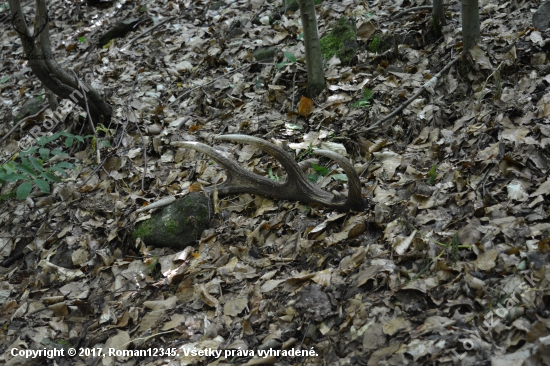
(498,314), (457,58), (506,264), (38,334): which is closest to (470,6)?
(457,58)

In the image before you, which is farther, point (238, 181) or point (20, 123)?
point (20, 123)

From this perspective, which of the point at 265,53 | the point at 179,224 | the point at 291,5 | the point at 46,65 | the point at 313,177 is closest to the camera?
the point at 179,224

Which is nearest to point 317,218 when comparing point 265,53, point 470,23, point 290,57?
point 470,23

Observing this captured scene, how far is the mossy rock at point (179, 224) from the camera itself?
4.05m

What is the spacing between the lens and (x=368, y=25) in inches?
222

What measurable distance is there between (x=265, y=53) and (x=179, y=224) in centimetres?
298

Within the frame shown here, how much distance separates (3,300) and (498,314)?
3.81m

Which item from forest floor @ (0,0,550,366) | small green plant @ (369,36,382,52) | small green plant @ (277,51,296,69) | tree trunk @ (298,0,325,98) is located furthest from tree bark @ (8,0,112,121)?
small green plant @ (369,36,382,52)

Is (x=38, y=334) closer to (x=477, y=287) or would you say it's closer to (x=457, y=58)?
(x=477, y=287)

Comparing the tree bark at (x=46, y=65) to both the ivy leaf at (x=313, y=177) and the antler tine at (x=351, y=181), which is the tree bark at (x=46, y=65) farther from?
the antler tine at (x=351, y=181)

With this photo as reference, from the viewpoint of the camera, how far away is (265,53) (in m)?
6.15

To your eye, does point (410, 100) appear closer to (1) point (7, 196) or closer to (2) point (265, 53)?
(2) point (265, 53)

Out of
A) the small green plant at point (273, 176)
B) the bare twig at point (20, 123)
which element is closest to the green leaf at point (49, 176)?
the bare twig at point (20, 123)

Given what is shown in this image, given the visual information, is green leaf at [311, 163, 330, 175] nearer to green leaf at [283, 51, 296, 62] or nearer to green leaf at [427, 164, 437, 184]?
green leaf at [427, 164, 437, 184]
